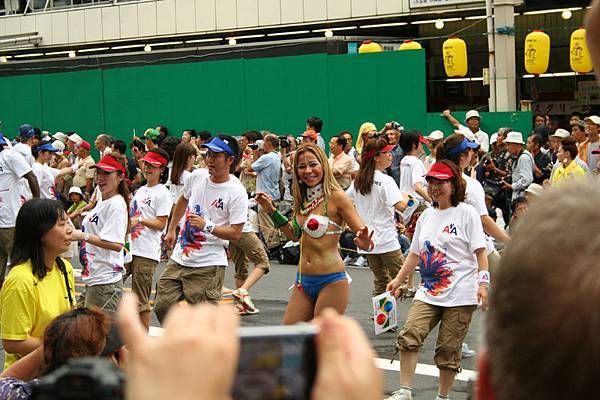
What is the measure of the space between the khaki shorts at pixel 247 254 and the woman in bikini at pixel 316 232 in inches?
134

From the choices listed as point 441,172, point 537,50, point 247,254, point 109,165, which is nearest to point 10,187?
point 247,254

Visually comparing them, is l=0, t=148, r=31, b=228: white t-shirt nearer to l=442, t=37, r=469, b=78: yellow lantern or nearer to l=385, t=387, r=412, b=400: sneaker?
l=385, t=387, r=412, b=400: sneaker

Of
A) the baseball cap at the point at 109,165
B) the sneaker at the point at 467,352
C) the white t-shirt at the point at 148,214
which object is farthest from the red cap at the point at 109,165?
the sneaker at the point at 467,352

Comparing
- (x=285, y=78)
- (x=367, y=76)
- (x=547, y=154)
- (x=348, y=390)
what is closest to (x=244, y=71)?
(x=285, y=78)

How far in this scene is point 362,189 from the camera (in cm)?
1155

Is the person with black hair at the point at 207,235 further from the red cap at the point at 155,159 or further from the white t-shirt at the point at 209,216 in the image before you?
the red cap at the point at 155,159

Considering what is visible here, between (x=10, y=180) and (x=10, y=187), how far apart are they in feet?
0.31

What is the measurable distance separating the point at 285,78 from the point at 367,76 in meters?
2.29

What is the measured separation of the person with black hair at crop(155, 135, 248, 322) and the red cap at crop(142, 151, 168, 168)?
3.80 feet

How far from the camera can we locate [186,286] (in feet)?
30.4

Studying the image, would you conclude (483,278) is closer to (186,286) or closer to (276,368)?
(186,286)

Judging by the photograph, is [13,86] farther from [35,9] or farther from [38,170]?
[38,170]

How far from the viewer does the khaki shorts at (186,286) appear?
9234 mm

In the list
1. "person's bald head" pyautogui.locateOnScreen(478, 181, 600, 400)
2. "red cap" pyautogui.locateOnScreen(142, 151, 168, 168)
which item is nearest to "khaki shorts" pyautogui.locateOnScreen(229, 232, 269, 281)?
"red cap" pyautogui.locateOnScreen(142, 151, 168, 168)
